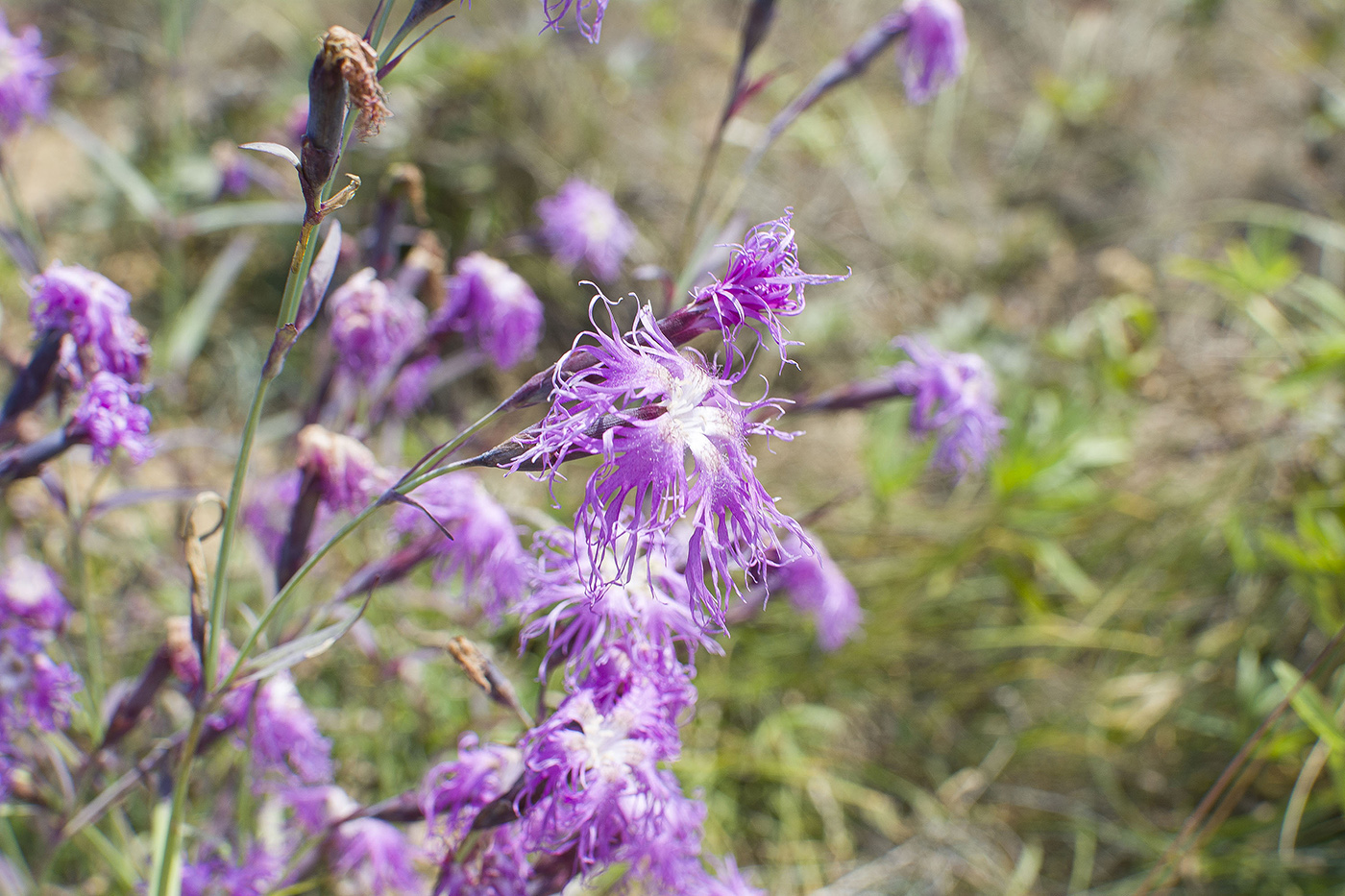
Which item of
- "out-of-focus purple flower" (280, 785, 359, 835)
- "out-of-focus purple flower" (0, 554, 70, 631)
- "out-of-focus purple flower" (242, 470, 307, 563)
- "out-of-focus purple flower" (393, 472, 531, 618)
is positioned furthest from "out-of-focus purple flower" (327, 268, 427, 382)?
"out-of-focus purple flower" (280, 785, 359, 835)

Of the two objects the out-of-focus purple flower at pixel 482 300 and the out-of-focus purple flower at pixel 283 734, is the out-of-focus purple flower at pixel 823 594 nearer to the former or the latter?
the out-of-focus purple flower at pixel 482 300

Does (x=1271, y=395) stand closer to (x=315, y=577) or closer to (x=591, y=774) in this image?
(x=591, y=774)

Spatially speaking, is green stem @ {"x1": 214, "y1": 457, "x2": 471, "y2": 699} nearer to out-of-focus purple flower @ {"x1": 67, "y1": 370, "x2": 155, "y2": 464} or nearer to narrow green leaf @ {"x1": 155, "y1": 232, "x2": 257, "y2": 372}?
out-of-focus purple flower @ {"x1": 67, "y1": 370, "x2": 155, "y2": 464}

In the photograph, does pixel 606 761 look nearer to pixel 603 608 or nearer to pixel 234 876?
pixel 603 608

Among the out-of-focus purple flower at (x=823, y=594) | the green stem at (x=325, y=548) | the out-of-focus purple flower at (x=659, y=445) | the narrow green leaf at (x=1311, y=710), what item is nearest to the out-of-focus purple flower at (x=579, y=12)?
the out-of-focus purple flower at (x=659, y=445)

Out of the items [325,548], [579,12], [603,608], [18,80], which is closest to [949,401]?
[603,608]
